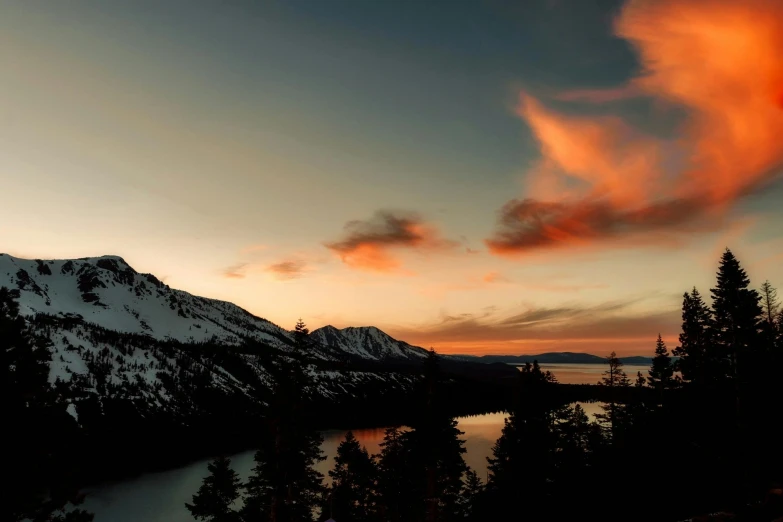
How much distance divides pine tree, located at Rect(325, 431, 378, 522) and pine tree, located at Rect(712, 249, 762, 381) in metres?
36.8

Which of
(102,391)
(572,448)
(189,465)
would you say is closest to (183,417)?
(102,391)

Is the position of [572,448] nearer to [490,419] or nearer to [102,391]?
[490,419]

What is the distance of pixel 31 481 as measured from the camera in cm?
1641

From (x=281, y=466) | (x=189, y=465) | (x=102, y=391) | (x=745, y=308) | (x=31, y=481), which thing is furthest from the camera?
(x=102, y=391)

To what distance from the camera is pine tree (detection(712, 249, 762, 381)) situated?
35062mm

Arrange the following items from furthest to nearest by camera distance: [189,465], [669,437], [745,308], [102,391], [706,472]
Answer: [102,391]
[189,465]
[669,437]
[706,472]
[745,308]

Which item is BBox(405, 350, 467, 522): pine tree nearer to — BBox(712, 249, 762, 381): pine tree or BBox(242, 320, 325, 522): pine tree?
BBox(242, 320, 325, 522): pine tree

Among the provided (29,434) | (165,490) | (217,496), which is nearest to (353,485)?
(217,496)

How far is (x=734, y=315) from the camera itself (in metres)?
35.6

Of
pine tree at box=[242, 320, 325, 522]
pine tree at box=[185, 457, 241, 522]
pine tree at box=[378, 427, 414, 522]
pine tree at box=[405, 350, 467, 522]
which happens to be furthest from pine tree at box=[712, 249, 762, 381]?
pine tree at box=[185, 457, 241, 522]

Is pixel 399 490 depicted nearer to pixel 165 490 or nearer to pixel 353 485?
pixel 353 485

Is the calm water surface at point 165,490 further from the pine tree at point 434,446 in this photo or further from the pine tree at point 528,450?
the pine tree at point 434,446

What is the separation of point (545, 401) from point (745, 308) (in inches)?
701

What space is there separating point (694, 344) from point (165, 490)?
10363 cm
